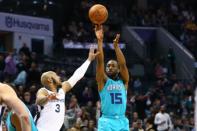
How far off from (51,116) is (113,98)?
6.11 ft

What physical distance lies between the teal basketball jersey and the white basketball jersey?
1.66 m

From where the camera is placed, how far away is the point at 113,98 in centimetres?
1014

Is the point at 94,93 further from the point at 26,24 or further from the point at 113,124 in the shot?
the point at 113,124

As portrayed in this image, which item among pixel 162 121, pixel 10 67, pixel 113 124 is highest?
pixel 113 124

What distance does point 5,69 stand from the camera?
64.4ft

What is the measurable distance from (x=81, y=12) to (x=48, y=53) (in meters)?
3.53

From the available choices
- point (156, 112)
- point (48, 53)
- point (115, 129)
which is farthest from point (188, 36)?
point (115, 129)

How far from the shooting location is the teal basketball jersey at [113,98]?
1012 centimetres

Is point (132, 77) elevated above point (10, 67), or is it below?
below

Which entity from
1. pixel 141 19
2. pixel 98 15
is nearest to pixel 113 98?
pixel 98 15

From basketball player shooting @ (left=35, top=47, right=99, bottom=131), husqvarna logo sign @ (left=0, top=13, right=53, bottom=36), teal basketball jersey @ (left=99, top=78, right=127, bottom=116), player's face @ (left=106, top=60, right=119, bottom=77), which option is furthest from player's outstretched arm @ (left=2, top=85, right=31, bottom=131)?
husqvarna logo sign @ (left=0, top=13, right=53, bottom=36)

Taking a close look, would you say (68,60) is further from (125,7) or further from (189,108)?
(125,7)

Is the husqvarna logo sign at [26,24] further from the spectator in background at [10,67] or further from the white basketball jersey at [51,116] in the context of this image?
the white basketball jersey at [51,116]

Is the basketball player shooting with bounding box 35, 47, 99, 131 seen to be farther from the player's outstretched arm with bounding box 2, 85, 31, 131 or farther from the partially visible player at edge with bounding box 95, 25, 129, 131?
the player's outstretched arm with bounding box 2, 85, 31, 131
